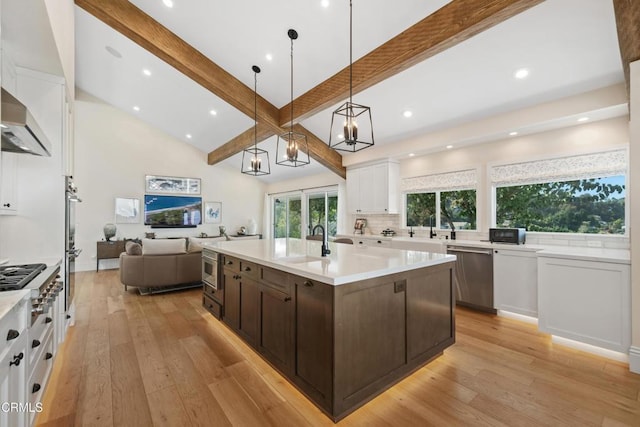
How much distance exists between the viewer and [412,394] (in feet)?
6.86

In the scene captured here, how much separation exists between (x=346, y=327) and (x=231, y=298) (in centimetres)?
172

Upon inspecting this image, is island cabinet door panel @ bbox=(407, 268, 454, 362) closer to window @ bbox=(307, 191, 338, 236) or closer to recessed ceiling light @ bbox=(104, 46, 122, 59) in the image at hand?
window @ bbox=(307, 191, 338, 236)

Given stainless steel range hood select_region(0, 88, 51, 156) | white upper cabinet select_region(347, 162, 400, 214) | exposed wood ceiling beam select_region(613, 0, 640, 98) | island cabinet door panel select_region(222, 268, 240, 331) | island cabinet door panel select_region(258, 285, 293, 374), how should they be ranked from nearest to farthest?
stainless steel range hood select_region(0, 88, 51, 156) → exposed wood ceiling beam select_region(613, 0, 640, 98) → island cabinet door panel select_region(258, 285, 293, 374) → island cabinet door panel select_region(222, 268, 240, 331) → white upper cabinet select_region(347, 162, 400, 214)

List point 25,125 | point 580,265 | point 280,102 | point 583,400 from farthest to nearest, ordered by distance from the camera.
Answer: point 280,102
point 580,265
point 583,400
point 25,125

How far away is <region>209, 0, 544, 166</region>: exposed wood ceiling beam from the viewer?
2340 millimetres

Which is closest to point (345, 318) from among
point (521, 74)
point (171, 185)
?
point (521, 74)

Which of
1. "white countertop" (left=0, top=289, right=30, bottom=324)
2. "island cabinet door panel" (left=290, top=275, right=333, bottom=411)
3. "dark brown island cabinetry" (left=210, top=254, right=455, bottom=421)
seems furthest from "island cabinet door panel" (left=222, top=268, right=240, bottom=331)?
"white countertop" (left=0, top=289, right=30, bottom=324)

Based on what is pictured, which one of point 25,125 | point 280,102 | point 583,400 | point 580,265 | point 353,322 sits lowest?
point 583,400

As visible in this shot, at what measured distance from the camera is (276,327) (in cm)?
229

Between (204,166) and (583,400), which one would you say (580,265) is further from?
(204,166)

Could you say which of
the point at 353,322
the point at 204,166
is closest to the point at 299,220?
the point at 204,166

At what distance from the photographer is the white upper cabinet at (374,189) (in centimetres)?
543

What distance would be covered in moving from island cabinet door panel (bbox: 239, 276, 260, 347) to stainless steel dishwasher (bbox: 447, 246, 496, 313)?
2.54 meters

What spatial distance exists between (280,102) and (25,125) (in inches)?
148
